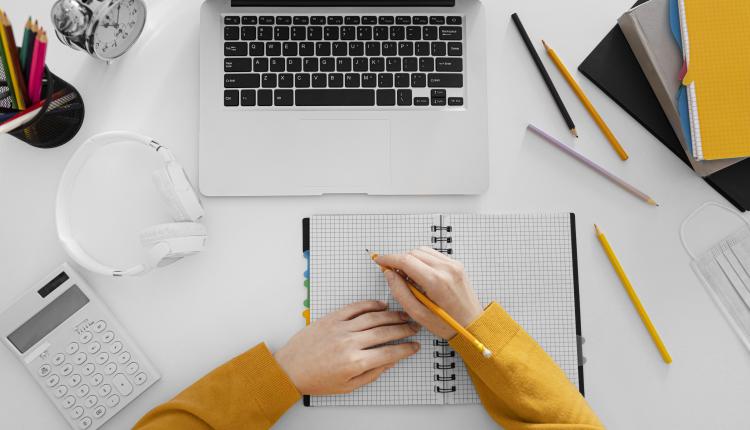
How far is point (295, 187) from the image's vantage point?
77 centimetres

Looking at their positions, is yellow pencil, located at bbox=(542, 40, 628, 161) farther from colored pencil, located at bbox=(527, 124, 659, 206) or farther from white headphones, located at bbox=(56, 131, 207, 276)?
white headphones, located at bbox=(56, 131, 207, 276)

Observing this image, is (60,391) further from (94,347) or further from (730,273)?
(730,273)

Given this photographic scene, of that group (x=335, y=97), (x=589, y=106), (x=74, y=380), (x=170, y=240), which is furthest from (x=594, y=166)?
(x=74, y=380)

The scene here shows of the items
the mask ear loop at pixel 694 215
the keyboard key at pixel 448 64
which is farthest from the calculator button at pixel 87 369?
the mask ear loop at pixel 694 215

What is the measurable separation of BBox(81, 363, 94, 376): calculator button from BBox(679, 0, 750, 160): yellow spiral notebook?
3.15 ft

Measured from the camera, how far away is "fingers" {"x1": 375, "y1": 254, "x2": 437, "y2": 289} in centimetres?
69

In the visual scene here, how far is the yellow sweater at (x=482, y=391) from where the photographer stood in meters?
0.69

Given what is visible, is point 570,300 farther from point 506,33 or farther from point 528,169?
point 506,33

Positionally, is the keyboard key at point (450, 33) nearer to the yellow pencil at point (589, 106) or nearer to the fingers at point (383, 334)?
the yellow pencil at point (589, 106)

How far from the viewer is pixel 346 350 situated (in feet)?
2.38

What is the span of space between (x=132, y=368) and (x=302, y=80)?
0.51 metres

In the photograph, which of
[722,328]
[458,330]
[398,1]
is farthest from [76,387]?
[722,328]

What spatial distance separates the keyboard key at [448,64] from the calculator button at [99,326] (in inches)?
25.2

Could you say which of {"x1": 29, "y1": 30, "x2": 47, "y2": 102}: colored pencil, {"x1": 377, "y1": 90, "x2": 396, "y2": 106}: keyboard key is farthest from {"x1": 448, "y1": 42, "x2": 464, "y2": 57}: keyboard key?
{"x1": 29, "y1": 30, "x2": 47, "y2": 102}: colored pencil
